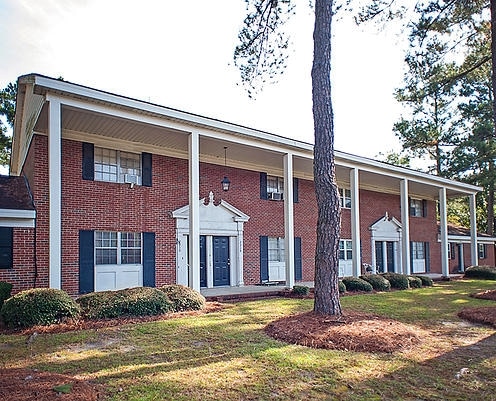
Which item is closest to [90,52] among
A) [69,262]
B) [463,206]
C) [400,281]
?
[69,262]

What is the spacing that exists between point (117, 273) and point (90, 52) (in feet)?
22.4

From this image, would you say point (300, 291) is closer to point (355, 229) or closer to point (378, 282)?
point (378, 282)

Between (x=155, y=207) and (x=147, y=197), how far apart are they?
16.2 inches

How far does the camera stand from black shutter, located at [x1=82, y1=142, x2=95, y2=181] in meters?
12.3

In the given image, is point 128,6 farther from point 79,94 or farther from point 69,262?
point 69,262

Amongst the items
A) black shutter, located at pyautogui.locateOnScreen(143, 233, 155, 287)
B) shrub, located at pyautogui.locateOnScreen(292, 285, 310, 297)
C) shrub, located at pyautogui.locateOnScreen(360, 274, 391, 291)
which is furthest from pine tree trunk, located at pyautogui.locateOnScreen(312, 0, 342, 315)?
shrub, located at pyautogui.locateOnScreen(360, 274, 391, 291)

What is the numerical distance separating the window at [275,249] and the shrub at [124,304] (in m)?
7.96

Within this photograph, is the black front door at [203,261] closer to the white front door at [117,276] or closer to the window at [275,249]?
the white front door at [117,276]

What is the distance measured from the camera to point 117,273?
1268 centimetres

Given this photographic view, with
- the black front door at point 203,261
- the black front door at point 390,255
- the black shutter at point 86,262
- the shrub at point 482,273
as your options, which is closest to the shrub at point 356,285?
the black front door at point 203,261

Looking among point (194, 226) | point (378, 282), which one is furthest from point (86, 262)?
point (378, 282)

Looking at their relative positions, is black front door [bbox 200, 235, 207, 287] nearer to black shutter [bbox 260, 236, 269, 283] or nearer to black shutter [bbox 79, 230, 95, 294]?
black shutter [bbox 260, 236, 269, 283]

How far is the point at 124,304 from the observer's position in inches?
347

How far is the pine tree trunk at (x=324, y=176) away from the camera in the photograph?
26.8 feet
